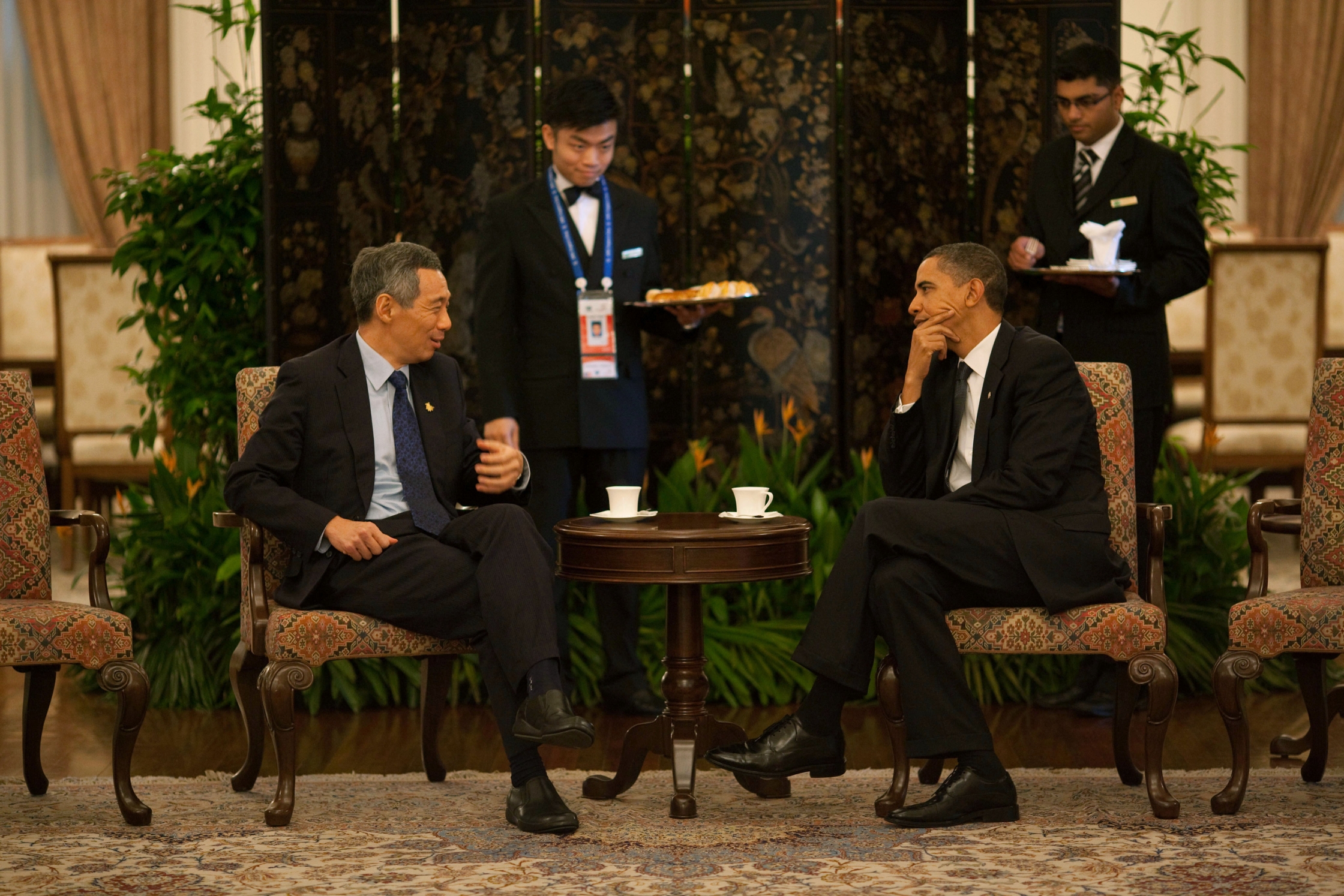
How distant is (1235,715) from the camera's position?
129 inches

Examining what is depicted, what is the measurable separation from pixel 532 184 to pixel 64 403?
3.29 metres

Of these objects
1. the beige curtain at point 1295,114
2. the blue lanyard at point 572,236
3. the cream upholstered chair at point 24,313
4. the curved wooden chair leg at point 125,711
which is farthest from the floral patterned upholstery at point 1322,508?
the cream upholstered chair at point 24,313

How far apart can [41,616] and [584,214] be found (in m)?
1.90

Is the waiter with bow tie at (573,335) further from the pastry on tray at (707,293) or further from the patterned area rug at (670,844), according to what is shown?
the patterned area rug at (670,844)

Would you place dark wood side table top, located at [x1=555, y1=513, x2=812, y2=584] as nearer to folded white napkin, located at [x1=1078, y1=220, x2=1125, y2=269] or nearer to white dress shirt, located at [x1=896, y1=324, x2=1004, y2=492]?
white dress shirt, located at [x1=896, y1=324, x2=1004, y2=492]

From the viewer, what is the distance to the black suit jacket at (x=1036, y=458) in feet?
11.0

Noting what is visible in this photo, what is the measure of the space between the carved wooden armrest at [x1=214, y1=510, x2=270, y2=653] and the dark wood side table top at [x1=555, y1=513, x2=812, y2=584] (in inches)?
26.0

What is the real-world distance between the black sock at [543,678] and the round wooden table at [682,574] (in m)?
0.21

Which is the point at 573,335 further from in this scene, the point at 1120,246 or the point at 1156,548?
the point at 1156,548

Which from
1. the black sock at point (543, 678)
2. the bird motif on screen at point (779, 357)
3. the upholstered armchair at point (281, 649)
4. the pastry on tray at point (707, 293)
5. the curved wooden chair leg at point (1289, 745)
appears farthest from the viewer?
the bird motif on screen at point (779, 357)

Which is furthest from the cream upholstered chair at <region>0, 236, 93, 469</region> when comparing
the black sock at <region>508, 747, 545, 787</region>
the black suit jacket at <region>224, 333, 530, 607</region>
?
the black sock at <region>508, 747, 545, 787</region>

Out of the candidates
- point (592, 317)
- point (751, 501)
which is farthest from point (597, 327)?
point (751, 501)

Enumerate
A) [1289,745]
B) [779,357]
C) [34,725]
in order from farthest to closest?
[779,357] → [1289,745] → [34,725]

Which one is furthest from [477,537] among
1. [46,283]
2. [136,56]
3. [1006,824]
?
[136,56]
